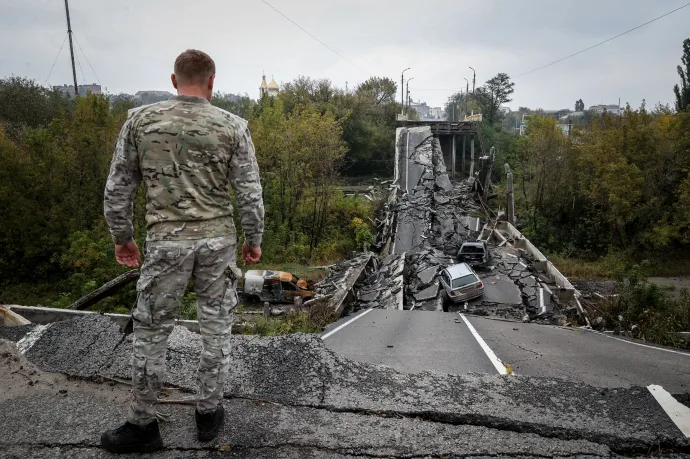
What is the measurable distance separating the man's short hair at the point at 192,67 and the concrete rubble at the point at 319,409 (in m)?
2.05

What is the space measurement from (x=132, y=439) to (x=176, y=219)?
48.9 inches

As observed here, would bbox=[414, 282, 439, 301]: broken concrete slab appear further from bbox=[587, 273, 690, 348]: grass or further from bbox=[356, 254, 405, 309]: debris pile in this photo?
bbox=[587, 273, 690, 348]: grass

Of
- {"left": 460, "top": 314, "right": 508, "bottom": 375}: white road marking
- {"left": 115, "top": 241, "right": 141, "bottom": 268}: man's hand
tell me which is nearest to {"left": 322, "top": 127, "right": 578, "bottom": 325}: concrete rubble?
{"left": 460, "top": 314, "right": 508, "bottom": 375}: white road marking

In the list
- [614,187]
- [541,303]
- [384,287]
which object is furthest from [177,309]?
[614,187]

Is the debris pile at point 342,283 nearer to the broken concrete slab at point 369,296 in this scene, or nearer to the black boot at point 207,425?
the broken concrete slab at point 369,296

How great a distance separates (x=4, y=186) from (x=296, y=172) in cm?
1419

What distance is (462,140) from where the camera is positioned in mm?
50375

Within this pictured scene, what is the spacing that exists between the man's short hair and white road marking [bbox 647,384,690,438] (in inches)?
141

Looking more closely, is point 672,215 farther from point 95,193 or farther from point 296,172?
point 95,193

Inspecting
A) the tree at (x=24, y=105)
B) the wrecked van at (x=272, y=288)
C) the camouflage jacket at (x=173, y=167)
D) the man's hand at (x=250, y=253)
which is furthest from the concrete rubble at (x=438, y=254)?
the tree at (x=24, y=105)

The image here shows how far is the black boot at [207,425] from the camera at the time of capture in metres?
2.74

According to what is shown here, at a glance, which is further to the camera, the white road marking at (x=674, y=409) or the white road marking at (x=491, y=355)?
the white road marking at (x=491, y=355)

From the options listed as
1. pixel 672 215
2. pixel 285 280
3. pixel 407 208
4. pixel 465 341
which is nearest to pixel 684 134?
pixel 672 215

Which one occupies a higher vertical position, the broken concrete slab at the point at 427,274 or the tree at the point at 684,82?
the tree at the point at 684,82
